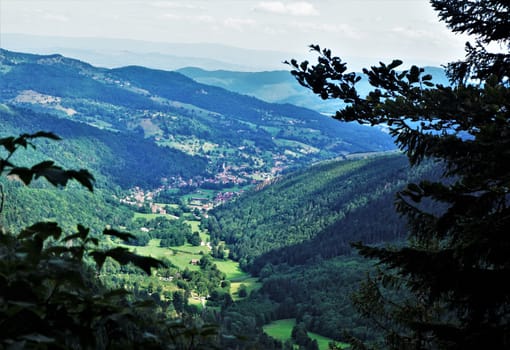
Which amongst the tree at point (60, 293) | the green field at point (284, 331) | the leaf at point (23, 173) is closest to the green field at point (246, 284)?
the green field at point (284, 331)

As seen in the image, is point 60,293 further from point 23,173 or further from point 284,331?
point 284,331

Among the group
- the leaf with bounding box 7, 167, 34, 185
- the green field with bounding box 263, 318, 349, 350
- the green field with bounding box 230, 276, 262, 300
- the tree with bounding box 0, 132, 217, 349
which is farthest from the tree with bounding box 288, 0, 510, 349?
the green field with bounding box 230, 276, 262, 300

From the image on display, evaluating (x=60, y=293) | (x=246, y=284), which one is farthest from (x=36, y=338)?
(x=246, y=284)

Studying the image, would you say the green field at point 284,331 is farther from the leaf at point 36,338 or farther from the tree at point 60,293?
the leaf at point 36,338

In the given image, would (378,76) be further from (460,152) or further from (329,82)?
(460,152)

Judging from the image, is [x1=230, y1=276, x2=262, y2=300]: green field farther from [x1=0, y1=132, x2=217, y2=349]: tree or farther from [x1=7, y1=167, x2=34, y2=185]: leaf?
[x1=7, y1=167, x2=34, y2=185]: leaf
